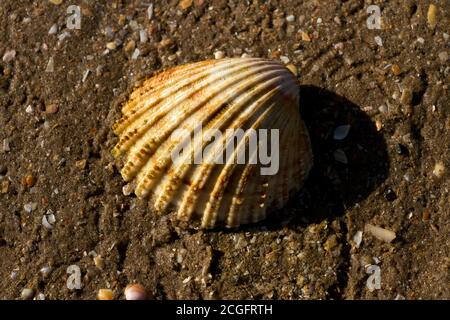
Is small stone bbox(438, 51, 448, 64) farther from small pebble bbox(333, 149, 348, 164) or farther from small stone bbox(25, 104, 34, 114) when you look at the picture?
small stone bbox(25, 104, 34, 114)

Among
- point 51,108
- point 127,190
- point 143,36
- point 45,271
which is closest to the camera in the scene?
point 45,271

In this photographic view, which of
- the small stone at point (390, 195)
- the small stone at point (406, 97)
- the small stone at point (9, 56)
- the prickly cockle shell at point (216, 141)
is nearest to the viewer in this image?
the prickly cockle shell at point (216, 141)

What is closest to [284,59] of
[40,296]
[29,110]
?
[29,110]

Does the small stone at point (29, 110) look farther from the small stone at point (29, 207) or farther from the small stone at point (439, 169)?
the small stone at point (439, 169)

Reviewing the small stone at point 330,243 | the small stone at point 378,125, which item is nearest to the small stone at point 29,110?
the small stone at point 330,243

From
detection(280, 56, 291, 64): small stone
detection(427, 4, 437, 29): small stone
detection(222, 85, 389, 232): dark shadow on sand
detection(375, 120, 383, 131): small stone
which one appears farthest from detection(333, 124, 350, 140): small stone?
detection(427, 4, 437, 29): small stone

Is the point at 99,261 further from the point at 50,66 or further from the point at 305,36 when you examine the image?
the point at 305,36

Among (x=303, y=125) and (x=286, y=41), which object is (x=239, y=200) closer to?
(x=303, y=125)
